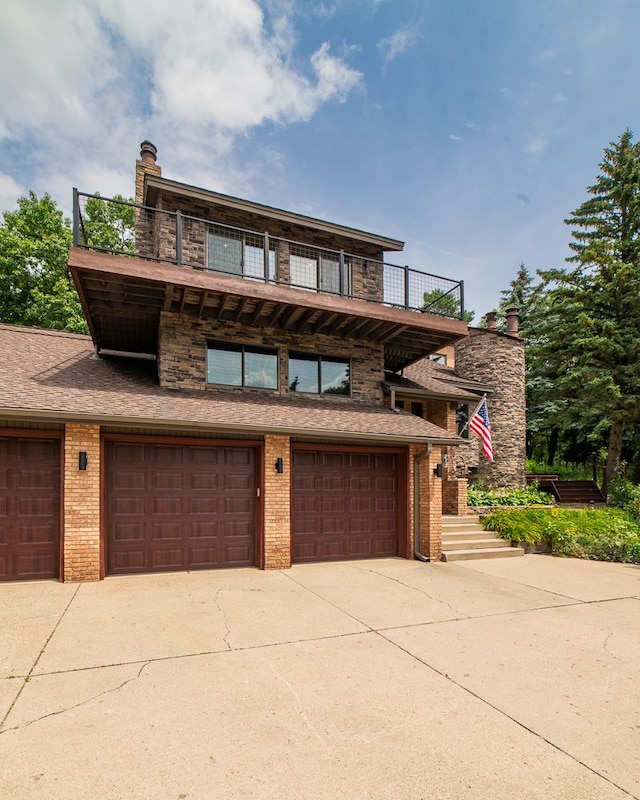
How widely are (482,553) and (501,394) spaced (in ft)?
29.5

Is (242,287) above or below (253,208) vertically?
below

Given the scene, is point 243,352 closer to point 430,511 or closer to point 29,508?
point 29,508

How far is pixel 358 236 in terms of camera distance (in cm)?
1209

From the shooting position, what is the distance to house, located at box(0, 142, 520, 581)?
737 cm

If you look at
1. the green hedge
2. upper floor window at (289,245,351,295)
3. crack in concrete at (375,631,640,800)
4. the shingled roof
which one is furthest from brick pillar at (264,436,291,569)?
the green hedge

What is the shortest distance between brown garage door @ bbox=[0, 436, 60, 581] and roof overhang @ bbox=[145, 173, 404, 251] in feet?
20.8

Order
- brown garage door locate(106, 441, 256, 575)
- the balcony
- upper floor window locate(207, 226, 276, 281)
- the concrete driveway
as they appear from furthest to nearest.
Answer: upper floor window locate(207, 226, 276, 281), the balcony, brown garage door locate(106, 441, 256, 575), the concrete driveway

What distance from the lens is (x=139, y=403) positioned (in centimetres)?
793

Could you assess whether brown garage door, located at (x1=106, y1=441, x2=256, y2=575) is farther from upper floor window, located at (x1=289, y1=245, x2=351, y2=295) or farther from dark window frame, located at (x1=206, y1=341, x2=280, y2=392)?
upper floor window, located at (x1=289, y1=245, x2=351, y2=295)

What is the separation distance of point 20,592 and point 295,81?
1234 cm

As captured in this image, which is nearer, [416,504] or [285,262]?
[416,504]

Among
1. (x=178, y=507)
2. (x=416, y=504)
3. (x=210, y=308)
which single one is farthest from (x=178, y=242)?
(x=416, y=504)

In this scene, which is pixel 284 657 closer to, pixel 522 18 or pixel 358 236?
pixel 358 236

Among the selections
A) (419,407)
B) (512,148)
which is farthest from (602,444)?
(512,148)
